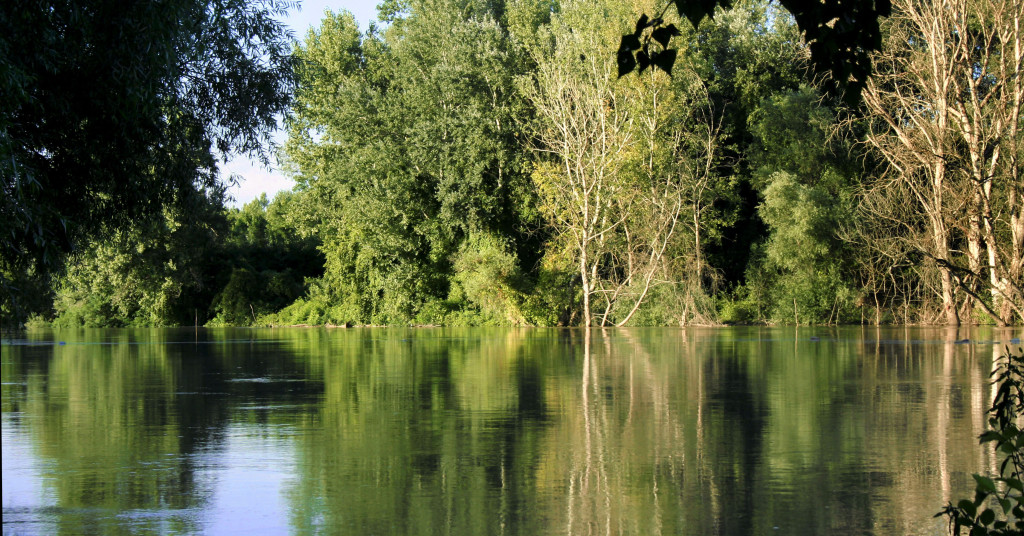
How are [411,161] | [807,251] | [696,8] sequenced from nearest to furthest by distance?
[696,8] → [807,251] → [411,161]

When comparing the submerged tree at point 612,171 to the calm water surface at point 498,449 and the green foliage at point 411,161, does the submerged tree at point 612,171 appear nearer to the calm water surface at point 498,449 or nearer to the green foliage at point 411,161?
the green foliage at point 411,161

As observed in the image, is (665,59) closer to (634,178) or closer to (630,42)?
(630,42)

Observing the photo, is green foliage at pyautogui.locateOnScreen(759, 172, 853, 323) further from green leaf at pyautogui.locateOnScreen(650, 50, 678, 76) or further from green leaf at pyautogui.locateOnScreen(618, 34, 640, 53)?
green leaf at pyautogui.locateOnScreen(618, 34, 640, 53)

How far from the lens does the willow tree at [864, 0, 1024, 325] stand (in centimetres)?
3728

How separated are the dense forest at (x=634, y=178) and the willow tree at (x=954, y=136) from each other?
14 centimetres

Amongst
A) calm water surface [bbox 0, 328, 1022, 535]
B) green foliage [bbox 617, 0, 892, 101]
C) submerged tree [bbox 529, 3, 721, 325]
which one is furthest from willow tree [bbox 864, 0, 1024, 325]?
green foliage [bbox 617, 0, 892, 101]

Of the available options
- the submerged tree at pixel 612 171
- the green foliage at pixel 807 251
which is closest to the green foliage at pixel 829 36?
the submerged tree at pixel 612 171

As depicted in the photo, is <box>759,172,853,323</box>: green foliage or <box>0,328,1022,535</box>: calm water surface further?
<box>759,172,853,323</box>: green foliage

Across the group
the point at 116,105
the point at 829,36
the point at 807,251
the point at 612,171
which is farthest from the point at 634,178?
the point at 829,36

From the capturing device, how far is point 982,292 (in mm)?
43531

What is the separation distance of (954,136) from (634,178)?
1337 cm

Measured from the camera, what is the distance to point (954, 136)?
39.3 meters

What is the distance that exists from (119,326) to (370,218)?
21.4 m

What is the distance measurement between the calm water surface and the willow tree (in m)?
20.5
